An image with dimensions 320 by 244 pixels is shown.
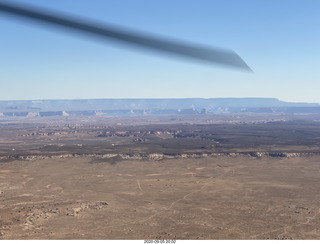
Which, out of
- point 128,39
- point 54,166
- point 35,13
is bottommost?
point 54,166

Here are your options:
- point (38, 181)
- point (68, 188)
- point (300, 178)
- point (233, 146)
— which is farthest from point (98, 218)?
point (233, 146)

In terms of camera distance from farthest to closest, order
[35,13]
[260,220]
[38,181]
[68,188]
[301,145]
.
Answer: [301,145], [38,181], [68,188], [260,220], [35,13]

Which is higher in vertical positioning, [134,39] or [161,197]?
[134,39]

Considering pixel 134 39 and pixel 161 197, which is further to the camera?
pixel 161 197

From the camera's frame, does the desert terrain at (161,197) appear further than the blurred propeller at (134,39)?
Yes

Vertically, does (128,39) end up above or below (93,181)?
above

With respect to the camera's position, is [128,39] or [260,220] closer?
[128,39]

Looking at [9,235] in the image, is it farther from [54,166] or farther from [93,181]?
[54,166]

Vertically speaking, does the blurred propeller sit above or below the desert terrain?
above

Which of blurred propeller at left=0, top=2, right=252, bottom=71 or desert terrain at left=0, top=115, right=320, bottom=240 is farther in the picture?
desert terrain at left=0, top=115, right=320, bottom=240

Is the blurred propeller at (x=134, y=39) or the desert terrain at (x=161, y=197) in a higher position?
the blurred propeller at (x=134, y=39)

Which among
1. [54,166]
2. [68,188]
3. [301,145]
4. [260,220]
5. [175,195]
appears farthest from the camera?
[301,145]
